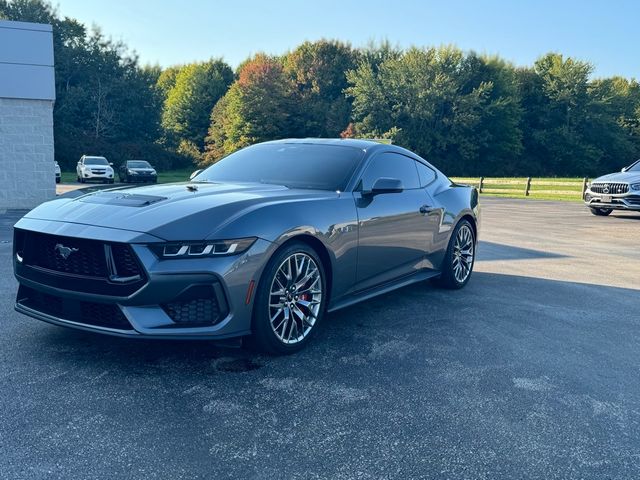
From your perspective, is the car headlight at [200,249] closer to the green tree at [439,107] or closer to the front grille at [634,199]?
the front grille at [634,199]

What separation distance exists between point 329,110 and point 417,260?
163ft

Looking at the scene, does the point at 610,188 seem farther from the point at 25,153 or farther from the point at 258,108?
the point at 258,108

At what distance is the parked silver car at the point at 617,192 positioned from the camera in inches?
565

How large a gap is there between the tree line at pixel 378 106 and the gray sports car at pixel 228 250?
44650 mm

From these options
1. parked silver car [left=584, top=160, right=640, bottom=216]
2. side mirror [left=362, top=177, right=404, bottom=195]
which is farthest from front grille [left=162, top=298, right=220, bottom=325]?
parked silver car [left=584, top=160, right=640, bottom=216]

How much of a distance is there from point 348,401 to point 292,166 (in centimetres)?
240

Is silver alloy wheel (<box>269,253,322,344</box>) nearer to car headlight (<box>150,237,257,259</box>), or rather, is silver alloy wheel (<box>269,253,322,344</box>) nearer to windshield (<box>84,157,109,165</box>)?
car headlight (<box>150,237,257,259</box>)

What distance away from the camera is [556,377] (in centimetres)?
368

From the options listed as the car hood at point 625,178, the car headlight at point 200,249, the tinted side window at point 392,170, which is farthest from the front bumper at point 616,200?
the car headlight at point 200,249

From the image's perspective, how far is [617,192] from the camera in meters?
14.7

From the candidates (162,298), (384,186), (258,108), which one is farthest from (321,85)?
(162,298)

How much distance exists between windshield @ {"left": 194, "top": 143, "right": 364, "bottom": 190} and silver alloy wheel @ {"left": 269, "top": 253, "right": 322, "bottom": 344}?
867mm

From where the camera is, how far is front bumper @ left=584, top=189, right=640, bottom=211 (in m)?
14.3

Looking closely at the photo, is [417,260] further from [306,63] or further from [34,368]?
[306,63]
